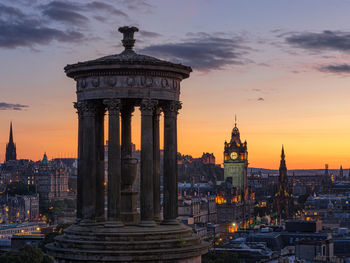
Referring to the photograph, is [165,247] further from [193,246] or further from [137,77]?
[137,77]

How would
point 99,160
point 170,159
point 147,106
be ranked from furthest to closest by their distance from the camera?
point 99,160 < point 170,159 < point 147,106

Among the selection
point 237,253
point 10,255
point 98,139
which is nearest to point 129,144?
point 98,139

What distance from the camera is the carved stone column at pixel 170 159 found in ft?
104

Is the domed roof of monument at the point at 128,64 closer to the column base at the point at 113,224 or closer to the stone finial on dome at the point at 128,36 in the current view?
the stone finial on dome at the point at 128,36

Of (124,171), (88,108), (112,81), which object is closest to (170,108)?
(112,81)

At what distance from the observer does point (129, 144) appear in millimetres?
33531

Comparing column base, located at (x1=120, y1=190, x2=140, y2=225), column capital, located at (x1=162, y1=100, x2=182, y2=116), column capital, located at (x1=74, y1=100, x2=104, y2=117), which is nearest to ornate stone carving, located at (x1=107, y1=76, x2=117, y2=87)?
column capital, located at (x1=74, y1=100, x2=104, y2=117)

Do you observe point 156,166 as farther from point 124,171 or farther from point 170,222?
point 170,222

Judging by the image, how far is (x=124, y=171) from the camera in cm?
3175

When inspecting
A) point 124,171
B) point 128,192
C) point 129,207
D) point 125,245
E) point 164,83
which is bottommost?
point 125,245

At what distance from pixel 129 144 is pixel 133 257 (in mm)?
5540

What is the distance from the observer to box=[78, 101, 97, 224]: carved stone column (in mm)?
31531

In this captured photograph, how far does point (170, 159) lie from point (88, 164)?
3036 mm

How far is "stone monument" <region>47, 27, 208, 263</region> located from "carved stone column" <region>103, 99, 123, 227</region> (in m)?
0.04
